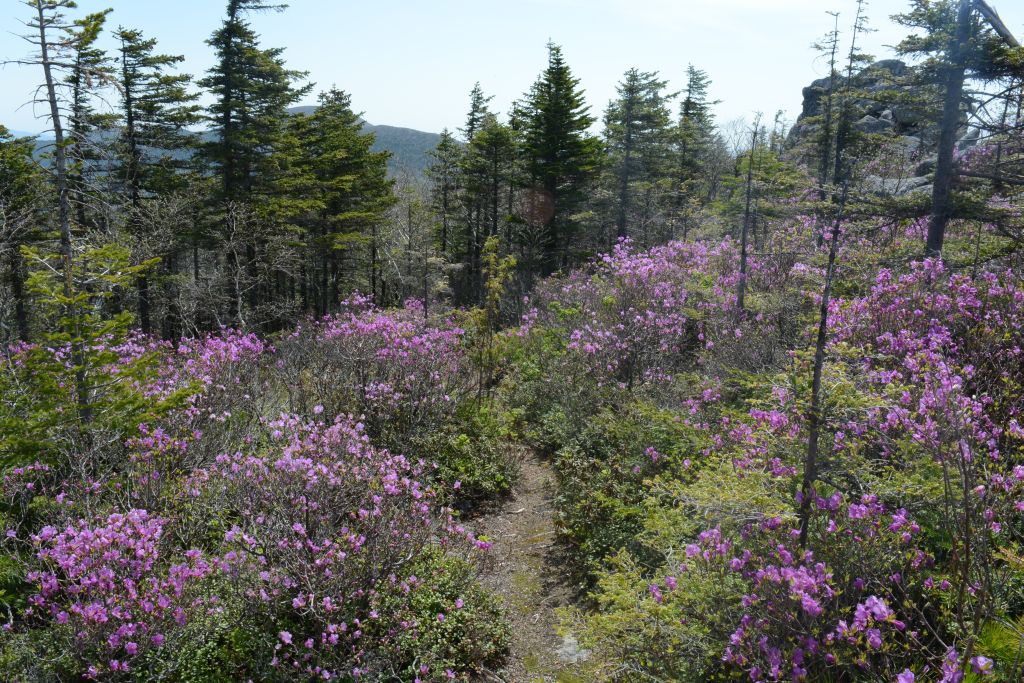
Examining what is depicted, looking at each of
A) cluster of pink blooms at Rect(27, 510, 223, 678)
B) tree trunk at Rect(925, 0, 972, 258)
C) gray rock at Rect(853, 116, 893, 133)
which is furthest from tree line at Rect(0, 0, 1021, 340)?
gray rock at Rect(853, 116, 893, 133)

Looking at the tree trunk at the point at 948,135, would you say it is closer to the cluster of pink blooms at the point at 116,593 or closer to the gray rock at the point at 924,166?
the cluster of pink blooms at the point at 116,593

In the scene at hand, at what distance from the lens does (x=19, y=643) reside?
14.7 ft

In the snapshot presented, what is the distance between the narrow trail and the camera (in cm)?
532

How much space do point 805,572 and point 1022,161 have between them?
11534mm

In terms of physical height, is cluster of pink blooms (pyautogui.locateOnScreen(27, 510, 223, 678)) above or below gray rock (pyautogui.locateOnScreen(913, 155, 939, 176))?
below

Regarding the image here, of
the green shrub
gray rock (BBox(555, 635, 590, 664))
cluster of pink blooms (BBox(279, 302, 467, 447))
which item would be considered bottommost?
gray rock (BBox(555, 635, 590, 664))

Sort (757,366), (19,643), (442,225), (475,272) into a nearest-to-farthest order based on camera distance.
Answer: (19,643)
(757,366)
(475,272)
(442,225)

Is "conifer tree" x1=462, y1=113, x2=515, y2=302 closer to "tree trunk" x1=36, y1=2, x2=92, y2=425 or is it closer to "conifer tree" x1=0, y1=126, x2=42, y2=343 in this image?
"conifer tree" x1=0, y1=126, x2=42, y2=343

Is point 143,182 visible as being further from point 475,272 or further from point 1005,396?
point 1005,396

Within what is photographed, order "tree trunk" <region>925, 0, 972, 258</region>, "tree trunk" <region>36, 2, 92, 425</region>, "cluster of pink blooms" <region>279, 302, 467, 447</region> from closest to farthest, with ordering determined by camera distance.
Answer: "tree trunk" <region>36, 2, 92, 425</region>
"cluster of pink blooms" <region>279, 302, 467, 447</region>
"tree trunk" <region>925, 0, 972, 258</region>

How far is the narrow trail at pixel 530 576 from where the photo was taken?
5316 mm

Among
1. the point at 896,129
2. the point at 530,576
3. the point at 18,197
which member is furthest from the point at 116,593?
the point at 896,129

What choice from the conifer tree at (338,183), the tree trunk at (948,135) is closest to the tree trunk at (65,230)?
the tree trunk at (948,135)

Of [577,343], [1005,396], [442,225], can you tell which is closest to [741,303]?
[577,343]
